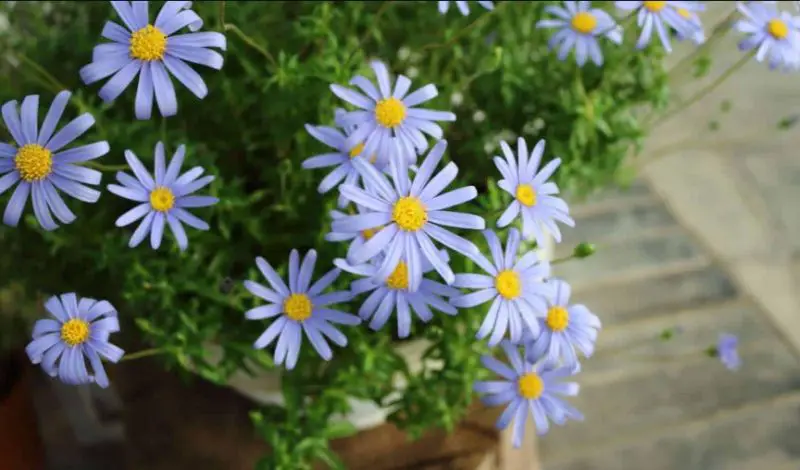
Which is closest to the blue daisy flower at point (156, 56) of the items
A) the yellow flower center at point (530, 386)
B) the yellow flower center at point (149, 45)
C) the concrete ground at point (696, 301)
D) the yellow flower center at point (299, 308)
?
the yellow flower center at point (149, 45)

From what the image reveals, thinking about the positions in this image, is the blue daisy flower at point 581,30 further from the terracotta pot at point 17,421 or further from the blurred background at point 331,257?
the terracotta pot at point 17,421

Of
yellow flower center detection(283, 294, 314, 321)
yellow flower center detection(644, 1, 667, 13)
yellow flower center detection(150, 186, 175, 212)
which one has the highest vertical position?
yellow flower center detection(644, 1, 667, 13)

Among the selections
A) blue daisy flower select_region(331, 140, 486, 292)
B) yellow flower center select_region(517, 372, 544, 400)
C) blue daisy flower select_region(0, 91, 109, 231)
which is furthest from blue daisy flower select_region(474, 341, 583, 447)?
blue daisy flower select_region(0, 91, 109, 231)

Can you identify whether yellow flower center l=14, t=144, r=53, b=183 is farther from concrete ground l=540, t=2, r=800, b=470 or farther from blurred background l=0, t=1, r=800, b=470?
concrete ground l=540, t=2, r=800, b=470

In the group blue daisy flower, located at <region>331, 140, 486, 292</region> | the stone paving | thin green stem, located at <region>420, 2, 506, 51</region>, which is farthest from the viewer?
the stone paving

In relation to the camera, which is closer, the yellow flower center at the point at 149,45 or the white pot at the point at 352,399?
the yellow flower center at the point at 149,45
